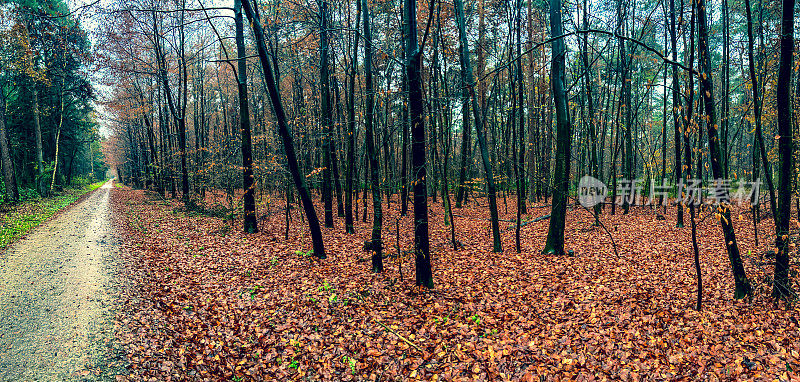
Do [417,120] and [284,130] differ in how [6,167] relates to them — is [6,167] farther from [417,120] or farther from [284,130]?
[417,120]

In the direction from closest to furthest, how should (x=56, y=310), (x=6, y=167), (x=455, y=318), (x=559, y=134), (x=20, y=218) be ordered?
(x=56, y=310), (x=455, y=318), (x=559, y=134), (x=20, y=218), (x=6, y=167)

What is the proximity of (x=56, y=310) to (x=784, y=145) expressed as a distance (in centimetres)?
1125

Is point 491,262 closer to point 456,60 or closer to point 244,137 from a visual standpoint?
point 244,137

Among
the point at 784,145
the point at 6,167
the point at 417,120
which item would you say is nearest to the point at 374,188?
the point at 417,120

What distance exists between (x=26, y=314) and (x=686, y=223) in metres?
18.0

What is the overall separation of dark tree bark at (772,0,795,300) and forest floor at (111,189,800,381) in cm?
43

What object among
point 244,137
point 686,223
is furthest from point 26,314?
point 686,223

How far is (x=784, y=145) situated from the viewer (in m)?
4.71

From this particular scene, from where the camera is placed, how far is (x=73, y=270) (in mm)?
7309

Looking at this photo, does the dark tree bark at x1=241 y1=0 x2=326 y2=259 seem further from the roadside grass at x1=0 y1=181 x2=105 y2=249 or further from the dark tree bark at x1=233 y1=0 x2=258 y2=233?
the roadside grass at x1=0 y1=181 x2=105 y2=249

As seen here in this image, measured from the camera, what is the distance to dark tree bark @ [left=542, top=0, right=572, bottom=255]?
800 centimetres

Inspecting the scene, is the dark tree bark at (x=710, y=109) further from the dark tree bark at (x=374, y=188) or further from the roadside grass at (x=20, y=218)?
the roadside grass at (x=20, y=218)

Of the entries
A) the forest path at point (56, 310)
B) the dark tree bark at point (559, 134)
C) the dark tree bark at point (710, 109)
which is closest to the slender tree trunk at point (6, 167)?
the forest path at point (56, 310)

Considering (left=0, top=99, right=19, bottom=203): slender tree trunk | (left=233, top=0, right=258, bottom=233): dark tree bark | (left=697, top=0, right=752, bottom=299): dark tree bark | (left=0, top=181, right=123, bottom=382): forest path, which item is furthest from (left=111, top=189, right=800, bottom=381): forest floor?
(left=0, top=99, right=19, bottom=203): slender tree trunk
